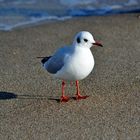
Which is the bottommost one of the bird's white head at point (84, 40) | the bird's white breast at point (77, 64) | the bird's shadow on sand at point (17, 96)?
the bird's shadow on sand at point (17, 96)

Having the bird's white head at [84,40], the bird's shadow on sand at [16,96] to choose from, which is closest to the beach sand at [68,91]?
the bird's shadow on sand at [16,96]

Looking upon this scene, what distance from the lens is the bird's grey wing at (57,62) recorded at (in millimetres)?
5355

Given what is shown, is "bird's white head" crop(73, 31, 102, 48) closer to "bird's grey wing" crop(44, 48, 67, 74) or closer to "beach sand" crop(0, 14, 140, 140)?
"bird's grey wing" crop(44, 48, 67, 74)

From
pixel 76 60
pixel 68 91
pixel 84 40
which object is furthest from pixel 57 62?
pixel 68 91

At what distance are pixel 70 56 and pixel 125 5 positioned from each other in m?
4.97

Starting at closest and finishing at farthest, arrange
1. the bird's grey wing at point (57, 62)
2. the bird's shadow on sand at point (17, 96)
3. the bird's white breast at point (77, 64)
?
1. the bird's white breast at point (77, 64)
2. the bird's grey wing at point (57, 62)
3. the bird's shadow on sand at point (17, 96)

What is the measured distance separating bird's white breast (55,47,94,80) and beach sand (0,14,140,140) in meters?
0.38

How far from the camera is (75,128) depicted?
4859mm

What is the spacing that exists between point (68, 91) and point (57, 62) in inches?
21.2

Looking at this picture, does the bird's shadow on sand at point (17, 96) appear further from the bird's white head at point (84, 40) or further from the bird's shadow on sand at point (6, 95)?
the bird's white head at point (84, 40)

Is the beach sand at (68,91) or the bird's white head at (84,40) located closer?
the beach sand at (68,91)

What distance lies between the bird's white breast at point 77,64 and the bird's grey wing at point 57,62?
0.24 ft

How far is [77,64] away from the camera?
205 inches

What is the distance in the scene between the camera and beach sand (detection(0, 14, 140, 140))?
15.9 feet
